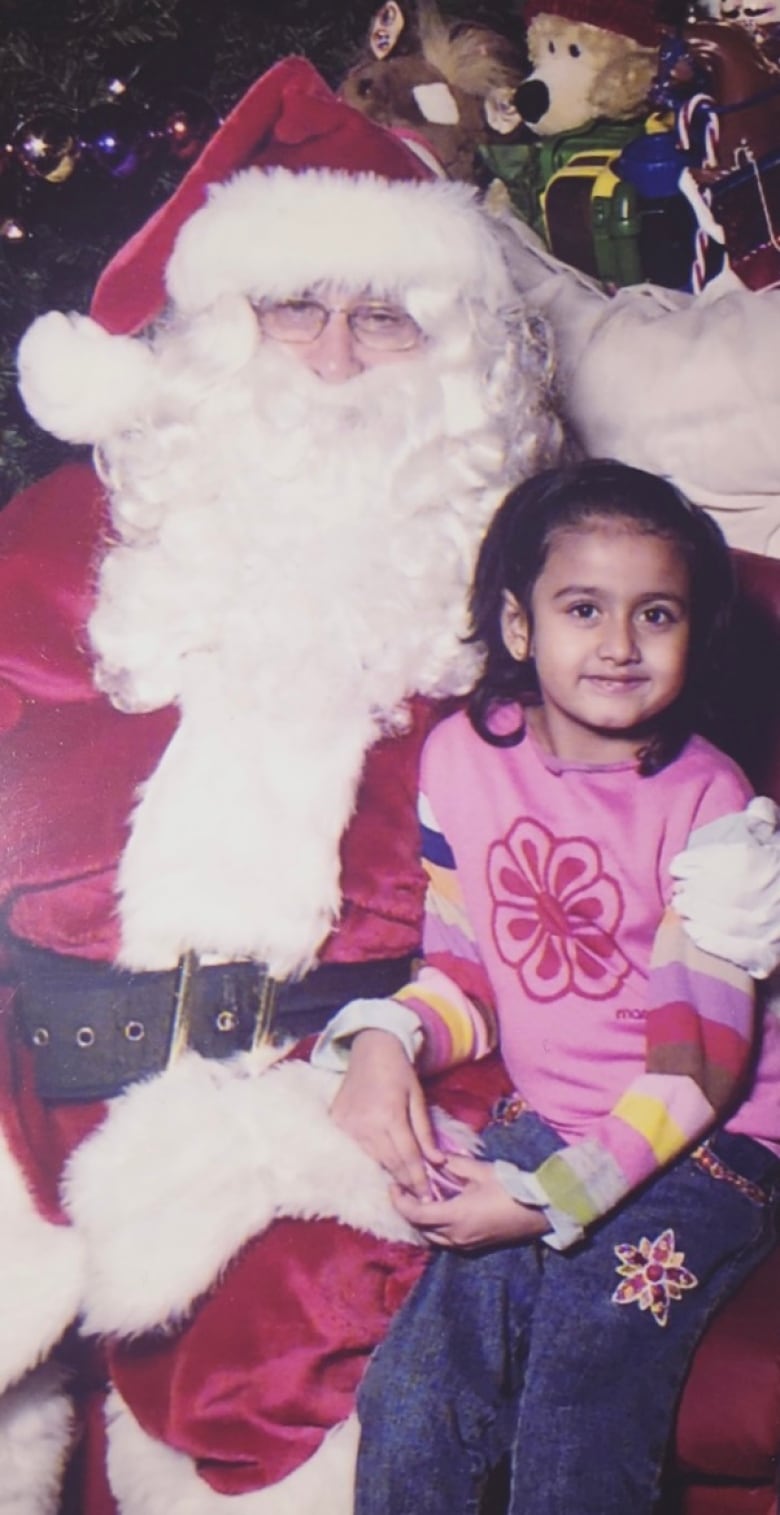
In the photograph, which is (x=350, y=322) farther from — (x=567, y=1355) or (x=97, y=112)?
(x=567, y=1355)

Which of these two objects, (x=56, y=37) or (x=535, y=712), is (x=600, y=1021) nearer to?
(x=535, y=712)

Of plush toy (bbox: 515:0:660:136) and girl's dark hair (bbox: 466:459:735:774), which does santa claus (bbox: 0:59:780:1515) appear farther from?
plush toy (bbox: 515:0:660:136)

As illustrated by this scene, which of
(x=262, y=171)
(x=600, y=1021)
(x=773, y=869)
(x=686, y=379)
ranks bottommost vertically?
(x=600, y=1021)

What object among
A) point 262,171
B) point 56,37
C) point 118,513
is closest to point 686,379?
point 262,171

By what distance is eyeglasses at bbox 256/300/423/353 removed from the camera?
1137 millimetres

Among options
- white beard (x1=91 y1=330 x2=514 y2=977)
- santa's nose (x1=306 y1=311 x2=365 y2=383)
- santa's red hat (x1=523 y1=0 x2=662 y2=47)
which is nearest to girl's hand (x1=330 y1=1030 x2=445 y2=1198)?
white beard (x1=91 y1=330 x2=514 y2=977)

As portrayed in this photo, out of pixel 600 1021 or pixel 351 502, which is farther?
pixel 351 502

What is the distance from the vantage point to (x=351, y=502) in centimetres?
116

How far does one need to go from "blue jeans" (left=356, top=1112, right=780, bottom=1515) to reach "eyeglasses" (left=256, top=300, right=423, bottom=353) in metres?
0.68

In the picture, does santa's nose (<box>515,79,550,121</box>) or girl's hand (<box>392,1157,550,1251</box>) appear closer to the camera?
girl's hand (<box>392,1157,550,1251</box>)

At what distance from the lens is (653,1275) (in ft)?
3.03

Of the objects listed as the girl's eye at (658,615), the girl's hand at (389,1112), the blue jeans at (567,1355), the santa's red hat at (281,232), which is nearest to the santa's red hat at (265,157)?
the santa's red hat at (281,232)

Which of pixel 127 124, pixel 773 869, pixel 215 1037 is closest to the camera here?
pixel 773 869

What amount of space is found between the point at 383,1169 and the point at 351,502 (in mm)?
533
